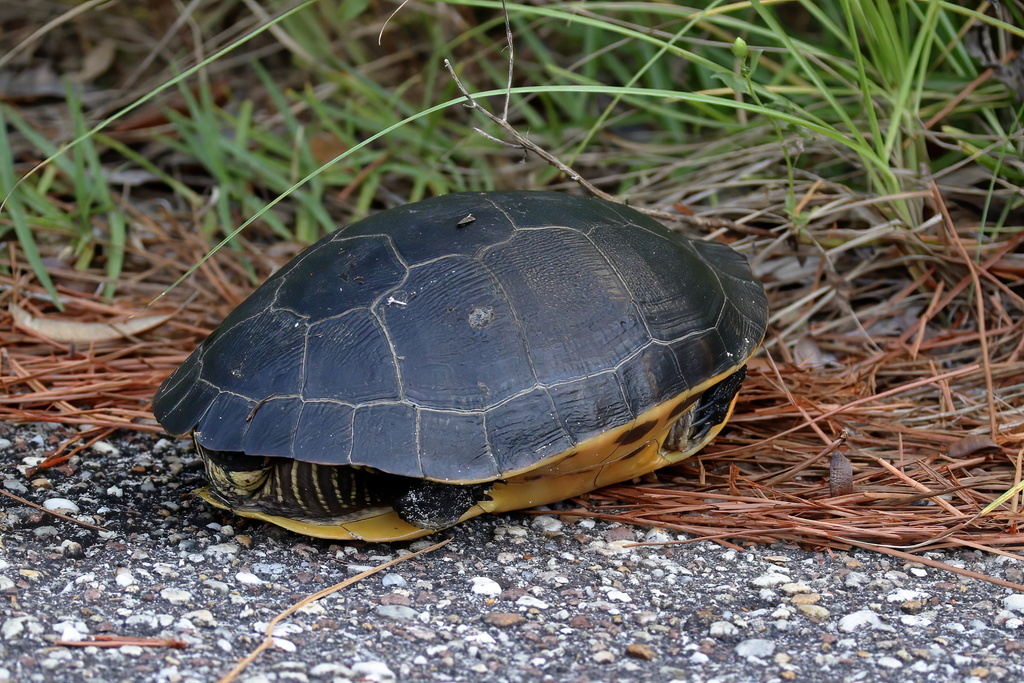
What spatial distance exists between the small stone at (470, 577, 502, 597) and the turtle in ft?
0.61

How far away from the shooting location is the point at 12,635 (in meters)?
1.81

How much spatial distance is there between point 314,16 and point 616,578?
3.73 metres

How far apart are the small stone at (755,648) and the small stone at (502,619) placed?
477 mm

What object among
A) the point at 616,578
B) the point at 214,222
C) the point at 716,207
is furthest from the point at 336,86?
the point at 616,578

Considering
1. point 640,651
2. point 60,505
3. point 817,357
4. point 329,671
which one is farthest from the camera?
point 817,357

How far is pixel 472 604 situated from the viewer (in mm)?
2102

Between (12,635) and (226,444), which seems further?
(226,444)

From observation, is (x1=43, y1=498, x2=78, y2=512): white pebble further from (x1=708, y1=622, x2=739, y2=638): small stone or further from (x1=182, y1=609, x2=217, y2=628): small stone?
(x1=708, y1=622, x2=739, y2=638): small stone

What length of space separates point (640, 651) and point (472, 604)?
0.42 meters

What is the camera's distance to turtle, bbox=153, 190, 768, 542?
2.18 meters

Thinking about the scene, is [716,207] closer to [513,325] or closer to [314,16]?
[513,325]

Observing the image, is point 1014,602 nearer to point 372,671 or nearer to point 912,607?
point 912,607

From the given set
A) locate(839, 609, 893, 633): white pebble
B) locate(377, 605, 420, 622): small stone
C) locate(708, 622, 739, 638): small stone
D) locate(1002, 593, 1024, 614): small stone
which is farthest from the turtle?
locate(1002, 593, 1024, 614): small stone

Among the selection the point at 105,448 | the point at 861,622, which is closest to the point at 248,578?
the point at 105,448
